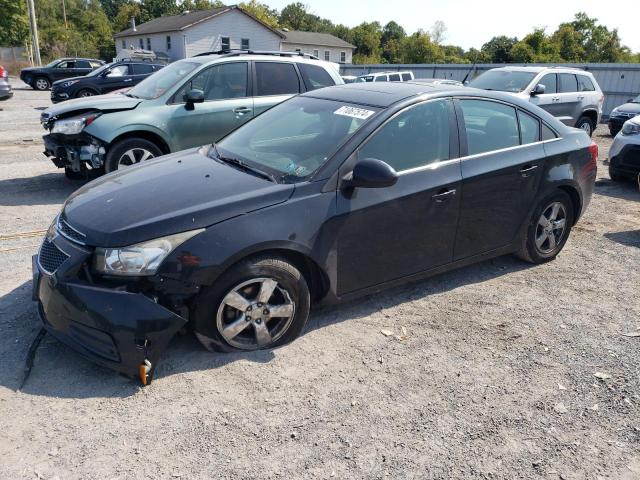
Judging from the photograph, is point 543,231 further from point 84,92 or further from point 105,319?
point 84,92

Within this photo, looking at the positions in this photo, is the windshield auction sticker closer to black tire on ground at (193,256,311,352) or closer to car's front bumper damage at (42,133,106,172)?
black tire on ground at (193,256,311,352)

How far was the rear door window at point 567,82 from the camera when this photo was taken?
1242cm

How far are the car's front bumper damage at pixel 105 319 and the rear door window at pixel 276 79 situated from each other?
5.06 meters

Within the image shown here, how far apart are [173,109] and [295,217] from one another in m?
4.40

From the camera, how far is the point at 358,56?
3034 inches

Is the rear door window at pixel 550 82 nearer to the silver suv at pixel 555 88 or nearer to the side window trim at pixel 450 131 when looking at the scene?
the silver suv at pixel 555 88

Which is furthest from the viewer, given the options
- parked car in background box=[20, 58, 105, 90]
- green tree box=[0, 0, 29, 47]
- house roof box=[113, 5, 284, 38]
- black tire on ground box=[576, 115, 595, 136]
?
green tree box=[0, 0, 29, 47]

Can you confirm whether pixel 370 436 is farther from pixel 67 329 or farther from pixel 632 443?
pixel 67 329

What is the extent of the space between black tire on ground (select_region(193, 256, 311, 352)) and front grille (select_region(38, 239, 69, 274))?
33.6 inches

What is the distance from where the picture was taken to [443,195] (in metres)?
3.95

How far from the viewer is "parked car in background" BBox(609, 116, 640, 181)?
820 cm

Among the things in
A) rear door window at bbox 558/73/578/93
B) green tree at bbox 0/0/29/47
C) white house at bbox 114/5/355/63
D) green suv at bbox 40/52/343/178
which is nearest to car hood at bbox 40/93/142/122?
green suv at bbox 40/52/343/178

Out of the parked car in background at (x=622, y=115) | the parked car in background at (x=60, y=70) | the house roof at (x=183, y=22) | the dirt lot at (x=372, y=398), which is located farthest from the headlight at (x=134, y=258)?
the house roof at (x=183, y=22)

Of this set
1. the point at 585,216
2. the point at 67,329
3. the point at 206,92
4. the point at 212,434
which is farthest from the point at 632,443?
the point at 206,92
